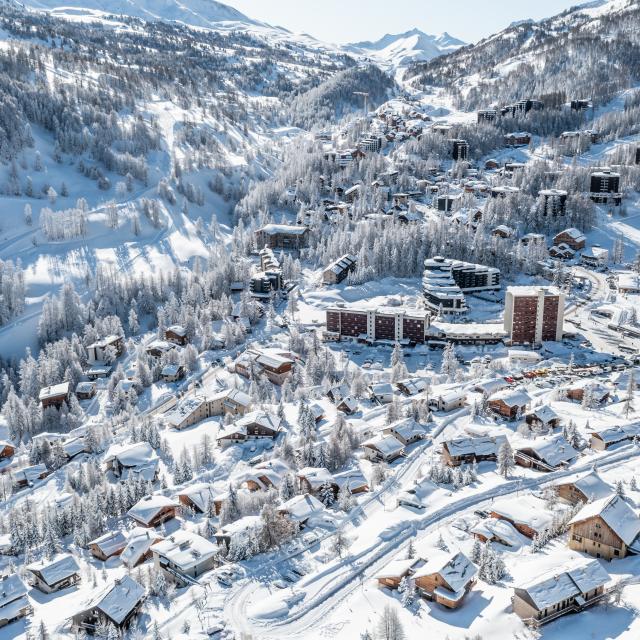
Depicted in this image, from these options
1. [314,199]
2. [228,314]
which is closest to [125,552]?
[228,314]

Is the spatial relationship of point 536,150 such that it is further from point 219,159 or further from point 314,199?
point 219,159

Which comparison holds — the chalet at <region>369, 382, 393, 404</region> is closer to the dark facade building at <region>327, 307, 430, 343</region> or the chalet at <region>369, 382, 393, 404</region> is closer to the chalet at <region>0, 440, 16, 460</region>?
the dark facade building at <region>327, 307, 430, 343</region>

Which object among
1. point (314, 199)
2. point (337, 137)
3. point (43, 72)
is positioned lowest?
point (314, 199)

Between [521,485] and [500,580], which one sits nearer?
[500,580]

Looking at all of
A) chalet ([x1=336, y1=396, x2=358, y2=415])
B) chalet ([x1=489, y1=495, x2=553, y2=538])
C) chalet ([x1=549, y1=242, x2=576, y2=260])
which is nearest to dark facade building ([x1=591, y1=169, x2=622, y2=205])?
chalet ([x1=549, y1=242, x2=576, y2=260])

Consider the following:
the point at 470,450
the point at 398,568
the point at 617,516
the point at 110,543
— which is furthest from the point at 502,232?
the point at 398,568

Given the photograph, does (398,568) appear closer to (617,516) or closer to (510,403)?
(617,516)

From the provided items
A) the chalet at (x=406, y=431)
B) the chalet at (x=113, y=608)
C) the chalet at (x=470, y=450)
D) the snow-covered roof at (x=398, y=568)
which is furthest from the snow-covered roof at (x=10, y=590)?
the chalet at (x=470, y=450)
